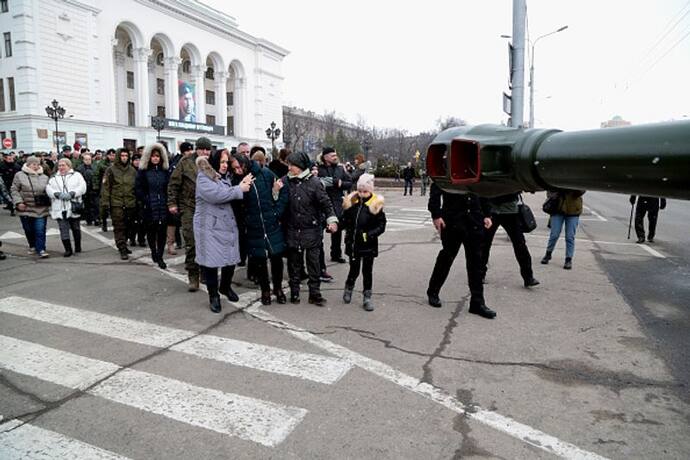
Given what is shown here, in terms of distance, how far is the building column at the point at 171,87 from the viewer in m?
53.4

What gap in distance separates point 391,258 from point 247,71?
6074 cm

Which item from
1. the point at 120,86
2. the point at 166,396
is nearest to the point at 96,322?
the point at 166,396

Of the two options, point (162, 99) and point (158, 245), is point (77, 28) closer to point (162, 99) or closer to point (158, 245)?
point (162, 99)

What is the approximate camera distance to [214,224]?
19.7ft

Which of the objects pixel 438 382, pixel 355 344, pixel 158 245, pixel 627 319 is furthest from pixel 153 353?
pixel 627 319

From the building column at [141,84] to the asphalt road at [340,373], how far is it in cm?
4705

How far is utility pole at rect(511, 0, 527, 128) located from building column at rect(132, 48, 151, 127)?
45.7 metres

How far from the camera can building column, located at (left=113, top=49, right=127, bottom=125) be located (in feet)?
167

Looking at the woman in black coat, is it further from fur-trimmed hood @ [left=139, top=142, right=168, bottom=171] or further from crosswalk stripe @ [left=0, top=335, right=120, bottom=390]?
crosswalk stripe @ [left=0, top=335, right=120, bottom=390]

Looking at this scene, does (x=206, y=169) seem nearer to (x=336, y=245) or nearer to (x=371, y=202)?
(x=371, y=202)

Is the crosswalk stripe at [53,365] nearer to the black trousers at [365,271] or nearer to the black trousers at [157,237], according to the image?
the black trousers at [365,271]

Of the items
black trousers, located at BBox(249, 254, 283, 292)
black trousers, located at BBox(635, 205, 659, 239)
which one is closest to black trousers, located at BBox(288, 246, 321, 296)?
black trousers, located at BBox(249, 254, 283, 292)

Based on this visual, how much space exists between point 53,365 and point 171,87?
179 feet

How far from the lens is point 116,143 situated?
46562 millimetres
